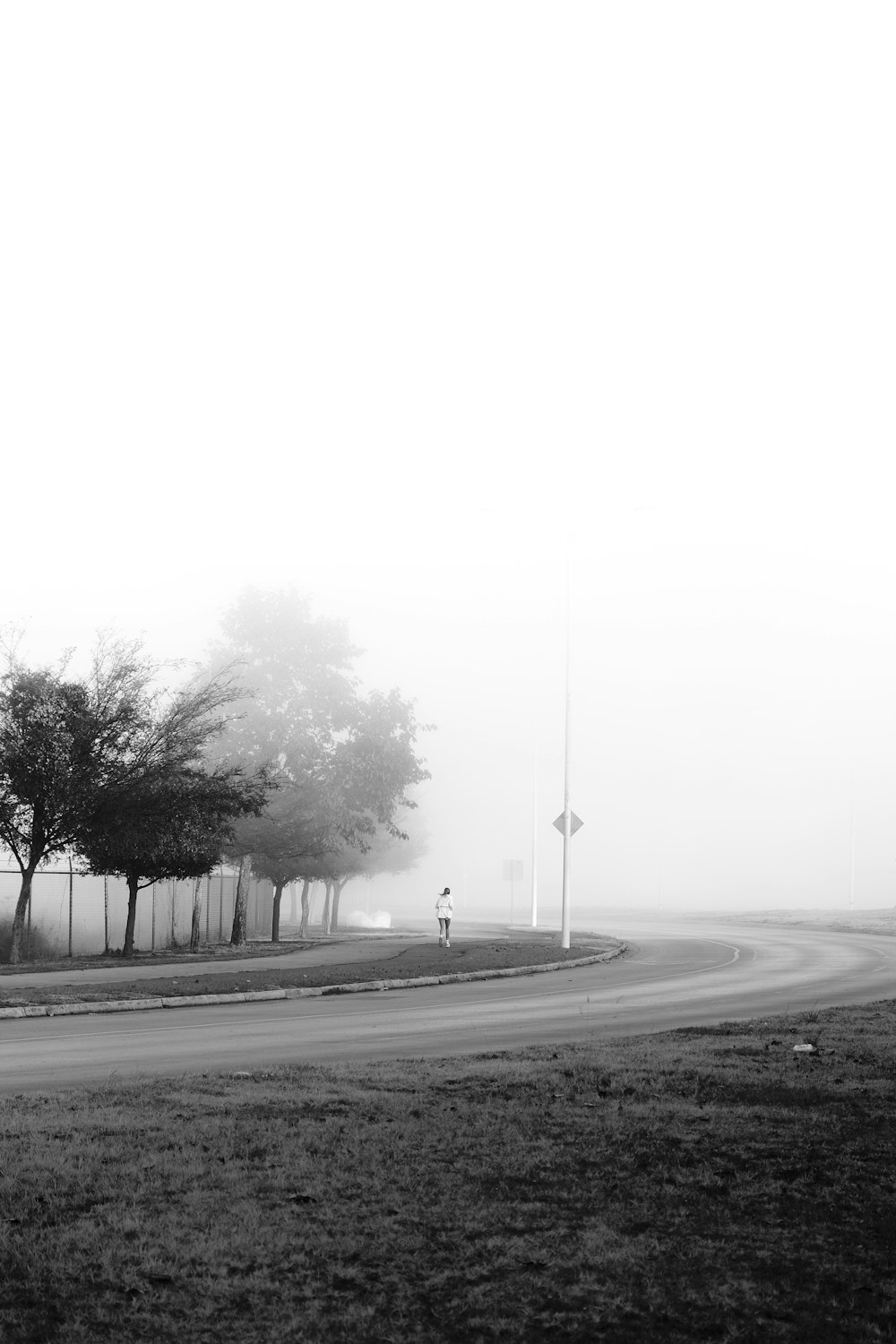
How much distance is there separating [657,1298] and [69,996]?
1654 cm

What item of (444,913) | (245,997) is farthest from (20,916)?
(444,913)

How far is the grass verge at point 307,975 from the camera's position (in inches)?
821

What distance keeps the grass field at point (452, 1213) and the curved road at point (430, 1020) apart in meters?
3.28

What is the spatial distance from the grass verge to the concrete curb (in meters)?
0.17

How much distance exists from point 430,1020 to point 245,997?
16.2 ft

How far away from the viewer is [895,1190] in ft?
22.0

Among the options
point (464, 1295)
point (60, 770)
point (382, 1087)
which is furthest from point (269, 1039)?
point (60, 770)

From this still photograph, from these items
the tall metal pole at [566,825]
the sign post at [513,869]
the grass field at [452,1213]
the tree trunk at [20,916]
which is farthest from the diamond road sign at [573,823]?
the grass field at [452,1213]

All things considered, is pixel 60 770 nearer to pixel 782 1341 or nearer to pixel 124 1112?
pixel 124 1112

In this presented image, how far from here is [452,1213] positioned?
6289mm

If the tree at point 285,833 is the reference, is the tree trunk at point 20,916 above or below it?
below

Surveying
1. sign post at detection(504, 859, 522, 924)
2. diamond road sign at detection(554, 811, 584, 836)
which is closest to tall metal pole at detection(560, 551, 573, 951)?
diamond road sign at detection(554, 811, 584, 836)

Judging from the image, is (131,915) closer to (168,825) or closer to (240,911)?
(168,825)

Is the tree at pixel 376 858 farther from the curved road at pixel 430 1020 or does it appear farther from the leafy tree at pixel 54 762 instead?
the curved road at pixel 430 1020
